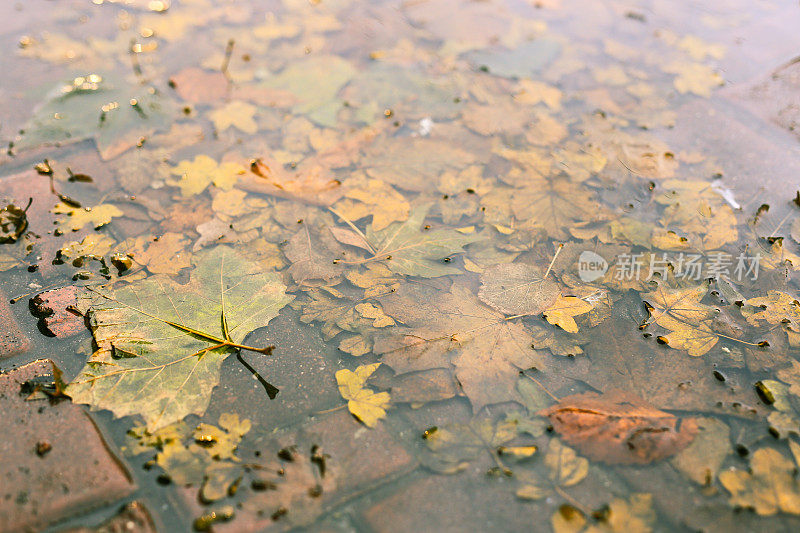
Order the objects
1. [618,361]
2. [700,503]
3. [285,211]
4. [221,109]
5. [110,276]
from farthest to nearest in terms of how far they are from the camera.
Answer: [221,109], [285,211], [110,276], [618,361], [700,503]

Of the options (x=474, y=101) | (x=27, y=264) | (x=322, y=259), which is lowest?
(x=27, y=264)

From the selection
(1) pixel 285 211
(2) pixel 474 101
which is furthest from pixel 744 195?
(1) pixel 285 211

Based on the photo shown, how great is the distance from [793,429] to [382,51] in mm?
3092

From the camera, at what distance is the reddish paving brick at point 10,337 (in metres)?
1.86

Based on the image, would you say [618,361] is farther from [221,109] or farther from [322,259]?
[221,109]

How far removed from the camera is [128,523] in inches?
58.5

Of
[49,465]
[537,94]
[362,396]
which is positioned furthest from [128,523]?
[537,94]

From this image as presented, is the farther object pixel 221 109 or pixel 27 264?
pixel 221 109

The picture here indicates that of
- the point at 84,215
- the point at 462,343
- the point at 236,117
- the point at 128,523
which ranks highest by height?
the point at 236,117

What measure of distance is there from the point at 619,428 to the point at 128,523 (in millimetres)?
1584

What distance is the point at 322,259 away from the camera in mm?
2281

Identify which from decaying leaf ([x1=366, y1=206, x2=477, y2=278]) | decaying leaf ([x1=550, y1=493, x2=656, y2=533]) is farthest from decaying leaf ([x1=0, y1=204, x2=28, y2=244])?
decaying leaf ([x1=550, y1=493, x2=656, y2=533])

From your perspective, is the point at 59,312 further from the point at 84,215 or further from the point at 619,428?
the point at 619,428

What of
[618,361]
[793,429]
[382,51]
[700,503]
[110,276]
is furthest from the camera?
[382,51]
